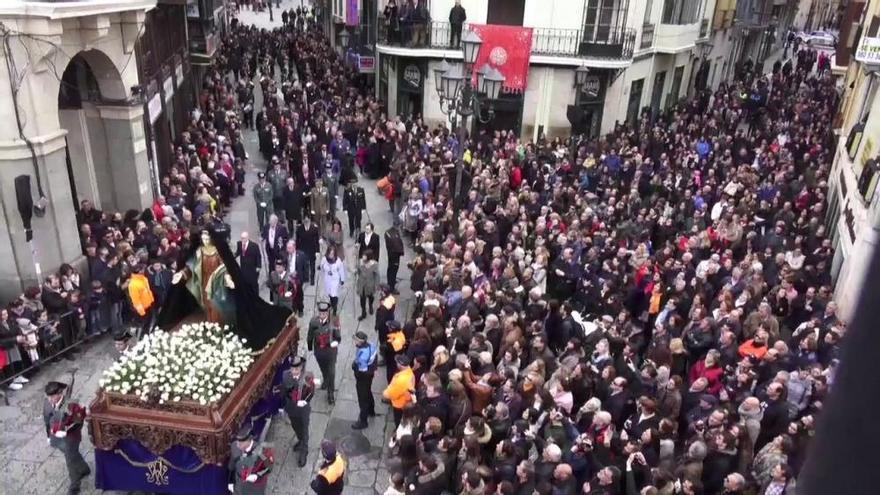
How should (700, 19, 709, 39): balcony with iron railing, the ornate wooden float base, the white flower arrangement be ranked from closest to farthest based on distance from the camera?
the ornate wooden float base, the white flower arrangement, (700, 19, 709, 39): balcony with iron railing

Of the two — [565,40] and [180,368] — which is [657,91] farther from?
[180,368]

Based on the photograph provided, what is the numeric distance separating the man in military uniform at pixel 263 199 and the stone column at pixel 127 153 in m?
2.46

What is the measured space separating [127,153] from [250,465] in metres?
9.55

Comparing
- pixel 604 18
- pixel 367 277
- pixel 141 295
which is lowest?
pixel 367 277

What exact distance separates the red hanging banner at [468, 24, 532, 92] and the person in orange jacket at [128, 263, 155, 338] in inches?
566

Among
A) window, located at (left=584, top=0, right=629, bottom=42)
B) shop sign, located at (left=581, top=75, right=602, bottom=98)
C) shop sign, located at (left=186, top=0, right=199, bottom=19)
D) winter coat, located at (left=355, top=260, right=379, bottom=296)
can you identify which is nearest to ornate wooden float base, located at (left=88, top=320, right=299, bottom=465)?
winter coat, located at (left=355, top=260, right=379, bottom=296)

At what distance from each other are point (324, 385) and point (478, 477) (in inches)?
168

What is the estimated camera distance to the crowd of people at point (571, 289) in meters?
7.83

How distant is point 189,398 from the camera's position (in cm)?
820

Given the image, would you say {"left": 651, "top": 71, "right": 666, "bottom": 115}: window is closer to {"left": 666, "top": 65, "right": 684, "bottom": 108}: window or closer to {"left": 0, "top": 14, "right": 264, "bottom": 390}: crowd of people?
{"left": 666, "top": 65, "right": 684, "bottom": 108}: window

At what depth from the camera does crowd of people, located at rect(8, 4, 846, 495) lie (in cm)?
783

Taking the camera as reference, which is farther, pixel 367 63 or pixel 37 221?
pixel 367 63

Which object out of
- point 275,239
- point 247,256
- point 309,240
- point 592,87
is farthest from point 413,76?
point 247,256

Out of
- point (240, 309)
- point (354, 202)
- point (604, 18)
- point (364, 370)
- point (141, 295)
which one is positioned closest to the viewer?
point (240, 309)
